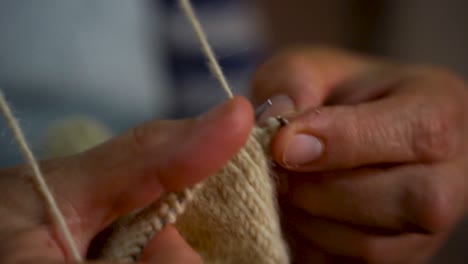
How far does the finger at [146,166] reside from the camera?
324mm

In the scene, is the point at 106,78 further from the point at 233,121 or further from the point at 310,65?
the point at 233,121

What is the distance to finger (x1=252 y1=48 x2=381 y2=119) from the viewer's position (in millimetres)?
529

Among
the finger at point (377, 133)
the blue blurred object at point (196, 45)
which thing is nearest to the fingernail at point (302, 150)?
the finger at point (377, 133)

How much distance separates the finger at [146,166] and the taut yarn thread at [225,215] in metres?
0.02

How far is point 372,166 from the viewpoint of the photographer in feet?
1.54

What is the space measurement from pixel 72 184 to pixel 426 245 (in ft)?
1.33

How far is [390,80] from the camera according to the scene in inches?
22.3

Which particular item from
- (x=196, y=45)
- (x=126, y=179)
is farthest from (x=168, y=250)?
(x=196, y=45)

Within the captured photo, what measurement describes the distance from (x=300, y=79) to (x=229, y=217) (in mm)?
235

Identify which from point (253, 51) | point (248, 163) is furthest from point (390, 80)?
point (253, 51)

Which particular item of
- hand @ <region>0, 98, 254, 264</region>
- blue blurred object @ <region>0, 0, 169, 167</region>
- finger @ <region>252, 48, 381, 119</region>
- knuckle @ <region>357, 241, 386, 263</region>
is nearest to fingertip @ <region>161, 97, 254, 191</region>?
hand @ <region>0, 98, 254, 264</region>

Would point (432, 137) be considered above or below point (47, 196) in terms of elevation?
below

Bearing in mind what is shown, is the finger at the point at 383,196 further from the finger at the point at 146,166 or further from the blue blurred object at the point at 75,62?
the blue blurred object at the point at 75,62

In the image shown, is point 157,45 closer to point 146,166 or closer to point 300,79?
point 300,79
